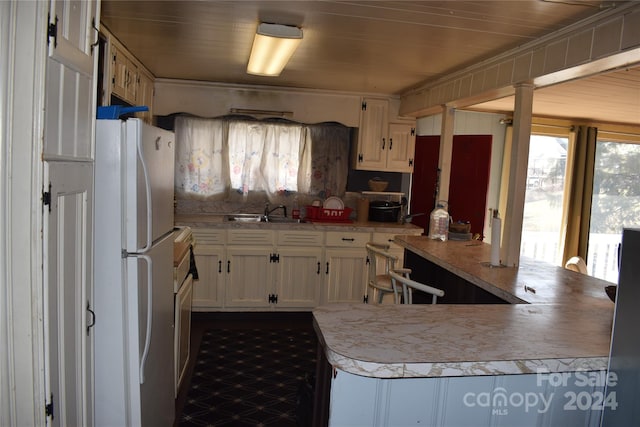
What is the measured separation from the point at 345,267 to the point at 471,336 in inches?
124

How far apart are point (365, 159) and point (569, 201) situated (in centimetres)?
270

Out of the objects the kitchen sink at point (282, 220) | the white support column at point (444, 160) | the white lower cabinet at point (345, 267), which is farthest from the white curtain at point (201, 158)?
the white support column at point (444, 160)

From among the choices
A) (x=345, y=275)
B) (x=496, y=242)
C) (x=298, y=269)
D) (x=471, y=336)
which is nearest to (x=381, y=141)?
(x=345, y=275)

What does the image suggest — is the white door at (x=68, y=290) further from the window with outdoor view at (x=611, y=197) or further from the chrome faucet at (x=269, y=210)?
the window with outdoor view at (x=611, y=197)

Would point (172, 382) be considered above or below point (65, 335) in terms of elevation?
below

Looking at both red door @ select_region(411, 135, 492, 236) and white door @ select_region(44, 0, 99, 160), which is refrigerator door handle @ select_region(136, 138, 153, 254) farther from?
red door @ select_region(411, 135, 492, 236)

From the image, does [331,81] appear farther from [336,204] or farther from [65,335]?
[65,335]

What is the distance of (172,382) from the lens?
104 inches

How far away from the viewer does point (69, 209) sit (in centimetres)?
145

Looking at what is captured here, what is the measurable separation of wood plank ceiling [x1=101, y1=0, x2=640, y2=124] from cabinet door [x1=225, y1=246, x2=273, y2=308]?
1597mm

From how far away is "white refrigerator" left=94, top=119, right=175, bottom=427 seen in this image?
1769mm

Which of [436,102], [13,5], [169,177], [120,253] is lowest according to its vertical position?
[120,253]

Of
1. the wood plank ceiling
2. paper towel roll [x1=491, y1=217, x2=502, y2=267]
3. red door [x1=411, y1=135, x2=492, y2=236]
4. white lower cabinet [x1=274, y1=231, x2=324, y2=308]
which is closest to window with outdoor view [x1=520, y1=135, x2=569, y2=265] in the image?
red door [x1=411, y1=135, x2=492, y2=236]

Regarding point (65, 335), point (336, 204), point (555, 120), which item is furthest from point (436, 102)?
point (65, 335)
